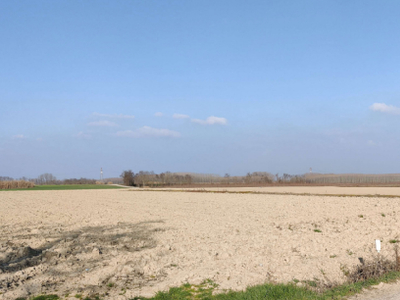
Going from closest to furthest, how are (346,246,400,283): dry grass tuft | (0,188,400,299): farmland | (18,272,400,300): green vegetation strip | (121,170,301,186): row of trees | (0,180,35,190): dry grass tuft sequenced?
1. (18,272,400,300): green vegetation strip
2. (346,246,400,283): dry grass tuft
3. (0,188,400,299): farmland
4. (0,180,35,190): dry grass tuft
5. (121,170,301,186): row of trees

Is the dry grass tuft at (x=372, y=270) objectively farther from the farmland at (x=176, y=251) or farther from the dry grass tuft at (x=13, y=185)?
the dry grass tuft at (x=13, y=185)

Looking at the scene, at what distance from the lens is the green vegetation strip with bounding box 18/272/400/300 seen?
20.3ft

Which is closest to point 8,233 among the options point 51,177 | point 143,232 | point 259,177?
point 143,232

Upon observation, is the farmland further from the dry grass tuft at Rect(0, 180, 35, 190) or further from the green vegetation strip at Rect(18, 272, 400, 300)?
the dry grass tuft at Rect(0, 180, 35, 190)

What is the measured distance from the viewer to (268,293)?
250 inches

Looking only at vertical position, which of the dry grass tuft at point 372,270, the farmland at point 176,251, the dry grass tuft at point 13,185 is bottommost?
the farmland at point 176,251

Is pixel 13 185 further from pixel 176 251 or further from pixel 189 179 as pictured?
pixel 176 251

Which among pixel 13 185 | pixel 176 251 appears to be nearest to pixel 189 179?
pixel 13 185

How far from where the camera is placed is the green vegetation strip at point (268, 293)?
243 inches

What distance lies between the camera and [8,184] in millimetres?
69938

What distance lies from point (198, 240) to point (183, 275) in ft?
14.3

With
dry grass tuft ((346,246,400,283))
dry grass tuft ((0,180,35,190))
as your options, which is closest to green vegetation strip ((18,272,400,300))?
dry grass tuft ((346,246,400,283))

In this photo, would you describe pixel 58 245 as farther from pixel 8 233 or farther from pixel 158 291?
pixel 158 291

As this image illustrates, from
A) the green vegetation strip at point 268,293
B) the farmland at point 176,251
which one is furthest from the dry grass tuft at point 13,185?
the green vegetation strip at point 268,293
